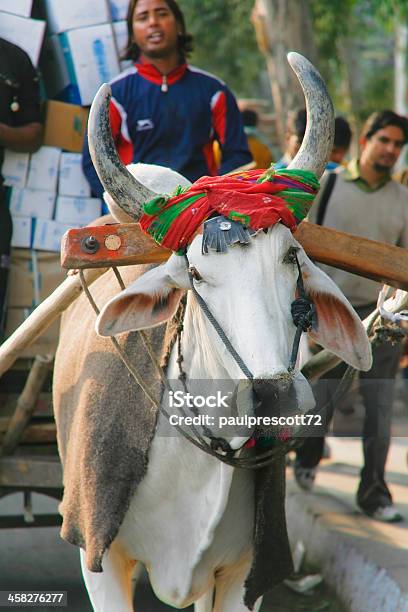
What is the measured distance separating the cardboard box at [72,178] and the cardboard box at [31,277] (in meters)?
0.33

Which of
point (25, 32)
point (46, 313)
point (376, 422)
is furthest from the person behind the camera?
point (376, 422)

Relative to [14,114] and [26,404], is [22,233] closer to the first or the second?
[14,114]

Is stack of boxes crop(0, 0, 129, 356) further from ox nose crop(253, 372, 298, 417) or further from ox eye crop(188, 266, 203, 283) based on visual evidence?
ox nose crop(253, 372, 298, 417)

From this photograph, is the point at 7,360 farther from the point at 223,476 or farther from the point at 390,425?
the point at 390,425

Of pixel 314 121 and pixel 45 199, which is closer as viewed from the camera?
pixel 314 121

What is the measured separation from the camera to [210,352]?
11.3 feet

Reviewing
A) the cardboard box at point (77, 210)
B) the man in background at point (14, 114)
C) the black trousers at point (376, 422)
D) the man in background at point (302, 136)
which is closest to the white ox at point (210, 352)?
the man in background at point (14, 114)

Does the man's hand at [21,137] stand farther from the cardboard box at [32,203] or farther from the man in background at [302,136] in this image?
the man in background at [302,136]

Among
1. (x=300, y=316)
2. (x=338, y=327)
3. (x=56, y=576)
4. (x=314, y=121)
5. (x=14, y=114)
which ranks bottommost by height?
(x=56, y=576)

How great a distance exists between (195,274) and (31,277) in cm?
236

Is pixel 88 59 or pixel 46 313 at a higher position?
pixel 88 59

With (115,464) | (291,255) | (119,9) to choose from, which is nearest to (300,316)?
(291,255)

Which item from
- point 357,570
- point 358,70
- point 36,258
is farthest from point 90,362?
point 358,70

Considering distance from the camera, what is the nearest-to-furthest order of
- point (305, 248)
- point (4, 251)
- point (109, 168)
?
point (109, 168)
point (305, 248)
point (4, 251)
